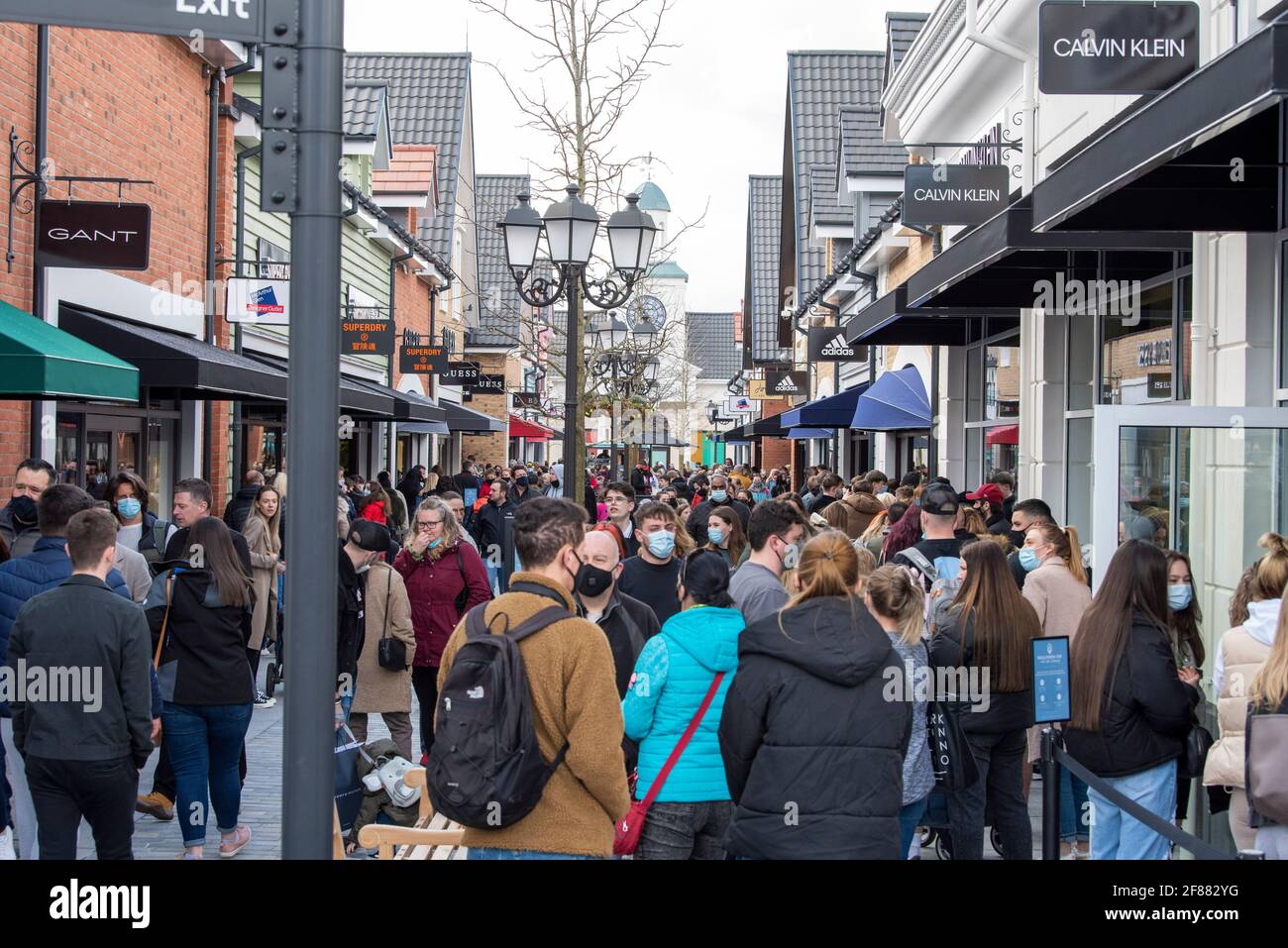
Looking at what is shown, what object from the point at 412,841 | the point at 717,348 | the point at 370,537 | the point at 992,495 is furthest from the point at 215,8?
the point at 717,348

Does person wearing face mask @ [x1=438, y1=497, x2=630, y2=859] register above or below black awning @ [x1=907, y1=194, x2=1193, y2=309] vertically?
below

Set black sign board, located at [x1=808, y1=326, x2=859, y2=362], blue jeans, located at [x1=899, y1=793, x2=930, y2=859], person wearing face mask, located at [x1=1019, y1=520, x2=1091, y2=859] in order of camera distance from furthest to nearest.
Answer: black sign board, located at [x1=808, y1=326, x2=859, y2=362] < person wearing face mask, located at [x1=1019, y1=520, x2=1091, y2=859] < blue jeans, located at [x1=899, y1=793, x2=930, y2=859]

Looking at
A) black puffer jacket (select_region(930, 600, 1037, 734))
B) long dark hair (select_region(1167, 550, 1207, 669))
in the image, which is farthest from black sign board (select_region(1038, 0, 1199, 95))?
black puffer jacket (select_region(930, 600, 1037, 734))

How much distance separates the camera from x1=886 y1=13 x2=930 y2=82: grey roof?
2275cm

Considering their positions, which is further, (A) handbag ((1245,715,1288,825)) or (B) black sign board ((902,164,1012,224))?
(B) black sign board ((902,164,1012,224))

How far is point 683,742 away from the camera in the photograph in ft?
15.9

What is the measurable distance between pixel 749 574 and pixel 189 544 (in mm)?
2979

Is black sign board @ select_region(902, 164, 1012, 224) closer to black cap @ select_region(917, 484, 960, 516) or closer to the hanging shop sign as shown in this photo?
black cap @ select_region(917, 484, 960, 516)

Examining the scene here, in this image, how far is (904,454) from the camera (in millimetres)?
25391

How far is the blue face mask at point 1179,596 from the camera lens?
259 inches

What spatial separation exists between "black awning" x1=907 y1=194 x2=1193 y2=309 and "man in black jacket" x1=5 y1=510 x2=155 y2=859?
6.50m

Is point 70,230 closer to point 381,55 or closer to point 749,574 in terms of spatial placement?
point 749,574

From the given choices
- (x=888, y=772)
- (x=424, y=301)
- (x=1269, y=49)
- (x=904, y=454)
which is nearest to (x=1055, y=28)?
(x=1269, y=49)
